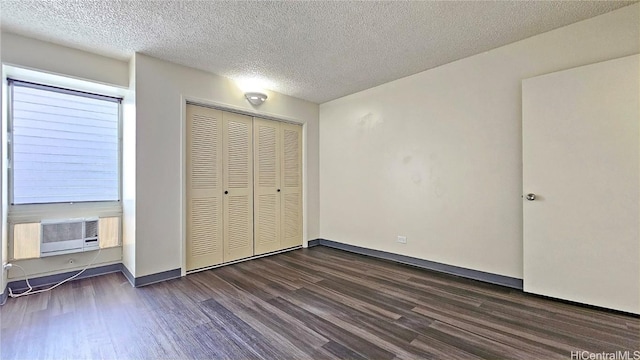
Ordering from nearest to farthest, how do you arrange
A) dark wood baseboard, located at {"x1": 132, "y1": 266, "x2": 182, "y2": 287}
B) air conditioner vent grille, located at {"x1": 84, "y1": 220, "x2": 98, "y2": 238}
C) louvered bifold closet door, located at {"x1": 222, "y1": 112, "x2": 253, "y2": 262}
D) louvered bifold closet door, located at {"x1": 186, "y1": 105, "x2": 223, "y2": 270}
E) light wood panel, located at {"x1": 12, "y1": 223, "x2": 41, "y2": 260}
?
light wood panel, located at {"x1": 12, "y1": 223, "x2": 41, "y2": 260}
dark wood baseboard, located at {"x1": 132, "y1": 266, "x2": 182, "y2": 287}
air conditioner vent grille, located at {"x1": 84, "y1": 220, "x2": 98, "y2": 238}
louvered bifold closet door, located at {"x1": 186, "y1": 105, "x2": 223, "y2": 270}
louvered bifold closet door, located at {"x1": 222, "y1": 112, "x2": 253, "y2": 262}

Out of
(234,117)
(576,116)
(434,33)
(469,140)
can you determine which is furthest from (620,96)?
(234,117)

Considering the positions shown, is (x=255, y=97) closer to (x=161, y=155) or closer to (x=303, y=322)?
(x=161, y=155)

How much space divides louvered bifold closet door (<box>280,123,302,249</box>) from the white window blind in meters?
2.20

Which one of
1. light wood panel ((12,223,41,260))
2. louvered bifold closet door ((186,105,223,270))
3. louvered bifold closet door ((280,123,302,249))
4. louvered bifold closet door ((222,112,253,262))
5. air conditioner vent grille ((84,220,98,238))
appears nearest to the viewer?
light wood panel ((12,223,41,260))

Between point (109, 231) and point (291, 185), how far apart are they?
2.47 m

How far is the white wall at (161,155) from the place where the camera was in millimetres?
2938

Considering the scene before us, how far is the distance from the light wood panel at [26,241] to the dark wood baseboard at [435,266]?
3376 millimetres

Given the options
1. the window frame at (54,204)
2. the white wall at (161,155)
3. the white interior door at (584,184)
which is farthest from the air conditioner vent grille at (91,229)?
the white interior door at (584,184)

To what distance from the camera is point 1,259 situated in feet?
7.86

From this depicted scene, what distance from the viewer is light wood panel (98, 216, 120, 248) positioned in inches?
127

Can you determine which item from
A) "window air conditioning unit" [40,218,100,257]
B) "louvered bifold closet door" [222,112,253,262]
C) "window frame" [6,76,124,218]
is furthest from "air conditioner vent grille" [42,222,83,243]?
"louvered bifold closet door" [222,112,253,262]

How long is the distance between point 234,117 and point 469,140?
2995 mm

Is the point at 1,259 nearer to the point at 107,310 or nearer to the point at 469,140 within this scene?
the point at 107,310

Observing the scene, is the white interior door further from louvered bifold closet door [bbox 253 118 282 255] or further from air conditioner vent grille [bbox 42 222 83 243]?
air conditioner vent grille [bbox 42 222 83 243]
